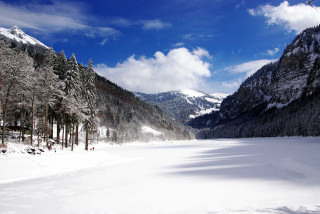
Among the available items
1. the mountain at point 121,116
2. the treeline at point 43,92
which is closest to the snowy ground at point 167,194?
the treeline at point 43,92

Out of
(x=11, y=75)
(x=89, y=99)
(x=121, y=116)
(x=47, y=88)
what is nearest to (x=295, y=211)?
(x=11, y=75)

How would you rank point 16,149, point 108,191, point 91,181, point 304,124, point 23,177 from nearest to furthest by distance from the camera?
point 108,191
point 91,181
point 23,177
point 16,149
point 304,124

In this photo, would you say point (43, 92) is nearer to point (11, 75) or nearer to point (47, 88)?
point (47, 88)

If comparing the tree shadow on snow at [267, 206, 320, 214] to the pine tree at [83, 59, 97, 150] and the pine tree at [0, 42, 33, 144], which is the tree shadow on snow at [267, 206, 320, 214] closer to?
the pine tree at [0, 42, 33, 144]

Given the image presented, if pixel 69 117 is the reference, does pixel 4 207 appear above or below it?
below

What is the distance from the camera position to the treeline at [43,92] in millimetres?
24609

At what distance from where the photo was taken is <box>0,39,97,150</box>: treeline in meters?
24.6

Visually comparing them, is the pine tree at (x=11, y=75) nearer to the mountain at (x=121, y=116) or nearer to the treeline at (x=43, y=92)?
the treeline at (x=43, y=92)

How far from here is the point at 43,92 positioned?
29.6 meters

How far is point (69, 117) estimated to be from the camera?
34.7 meters

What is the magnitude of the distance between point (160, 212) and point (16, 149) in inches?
875

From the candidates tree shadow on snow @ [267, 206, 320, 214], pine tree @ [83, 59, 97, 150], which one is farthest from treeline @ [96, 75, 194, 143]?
tree shadow on snow @ [267, 206, 320, 214]

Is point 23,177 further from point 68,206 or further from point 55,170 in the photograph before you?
point 68,206

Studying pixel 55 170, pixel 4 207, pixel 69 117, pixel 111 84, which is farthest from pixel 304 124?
pixel 111 84
